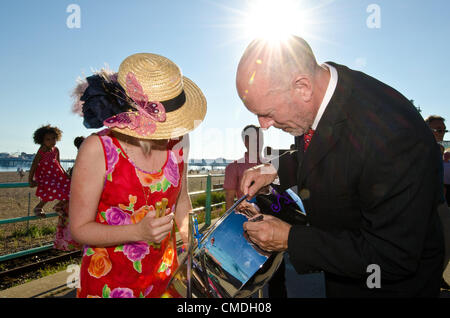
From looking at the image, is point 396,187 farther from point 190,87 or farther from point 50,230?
point 50,230

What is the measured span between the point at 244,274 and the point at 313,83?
0.78 m

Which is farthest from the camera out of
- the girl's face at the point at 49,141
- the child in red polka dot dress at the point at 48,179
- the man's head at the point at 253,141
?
the girl's face at the point at 49,141

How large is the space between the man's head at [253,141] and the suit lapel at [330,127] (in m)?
2.32

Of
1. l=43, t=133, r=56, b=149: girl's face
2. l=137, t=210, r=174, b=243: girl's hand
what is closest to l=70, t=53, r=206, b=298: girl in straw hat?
l=137, t=210, r=174, b=243: girl's hand

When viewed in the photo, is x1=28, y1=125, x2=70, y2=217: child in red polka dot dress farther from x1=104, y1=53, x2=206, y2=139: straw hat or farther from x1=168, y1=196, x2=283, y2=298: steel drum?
x1=168, y1=196, x2=283, y2=298: steel drum

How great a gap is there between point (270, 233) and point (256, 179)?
392mm

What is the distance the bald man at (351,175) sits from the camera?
896 millimetres

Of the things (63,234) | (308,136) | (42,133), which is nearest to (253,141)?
(308,136)

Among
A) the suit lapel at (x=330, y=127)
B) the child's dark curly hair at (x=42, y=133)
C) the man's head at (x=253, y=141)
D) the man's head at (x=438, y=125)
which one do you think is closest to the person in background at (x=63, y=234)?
the child's dark curly hair at (x=42, y=133)

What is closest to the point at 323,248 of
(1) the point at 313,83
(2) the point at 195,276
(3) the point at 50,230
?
(2) the point at 195,276

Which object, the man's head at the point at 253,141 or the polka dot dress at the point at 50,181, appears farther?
the polka dot dress at the point at 50,181

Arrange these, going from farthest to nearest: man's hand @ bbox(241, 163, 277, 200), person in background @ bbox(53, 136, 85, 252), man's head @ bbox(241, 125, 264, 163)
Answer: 1. person in background @ bbox(53, 136, 85, 252)
2. man's head @ bbox(241, 125, 264, 163)
3. man's hand @ bbox(241, 163, 277, 200)

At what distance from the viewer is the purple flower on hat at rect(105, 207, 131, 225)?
4.10 ft

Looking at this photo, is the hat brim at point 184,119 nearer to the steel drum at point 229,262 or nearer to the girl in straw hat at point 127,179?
the girl in straw hat at point 127,179
